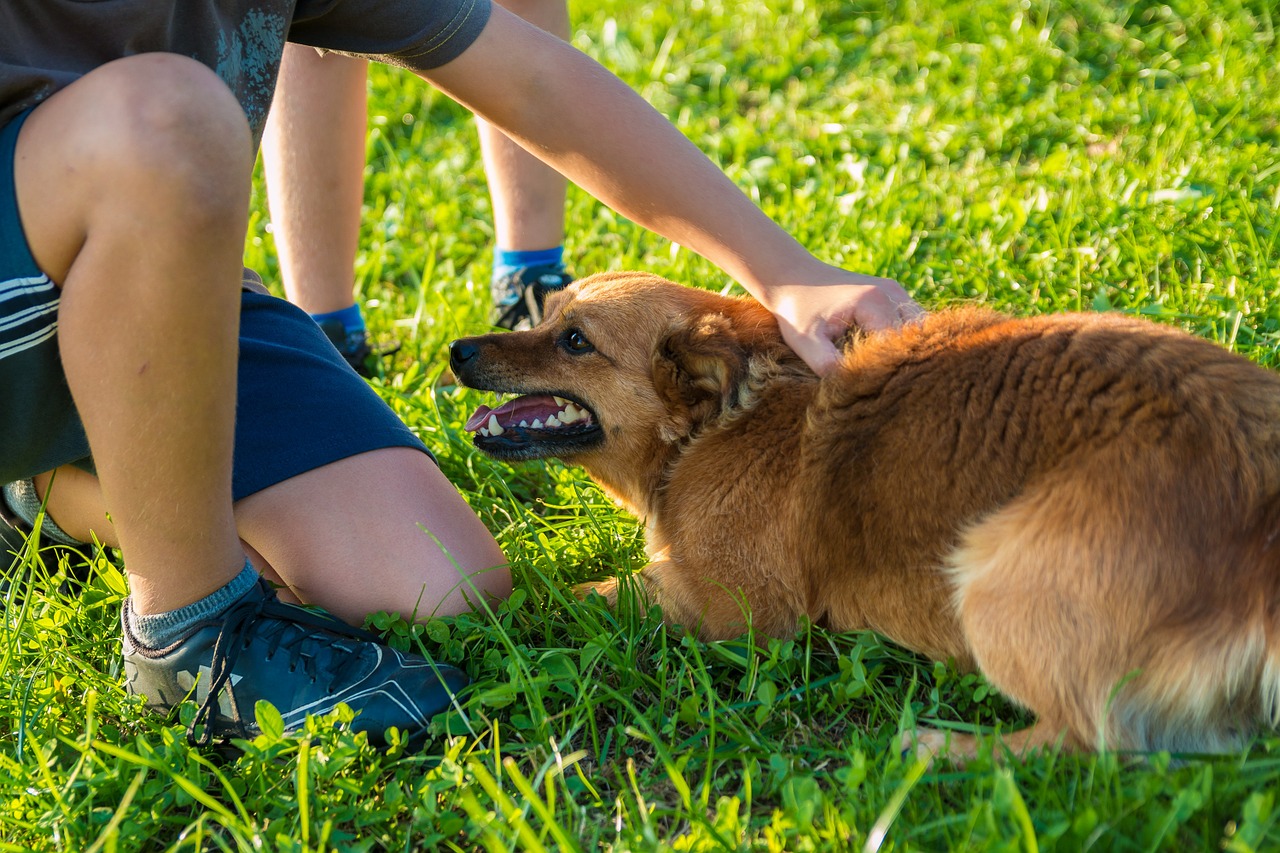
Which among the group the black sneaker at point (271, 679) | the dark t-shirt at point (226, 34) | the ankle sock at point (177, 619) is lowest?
the black sneaker at point (271, 679)

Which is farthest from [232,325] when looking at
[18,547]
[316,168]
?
[316,168]

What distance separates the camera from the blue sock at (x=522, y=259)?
13.4ft

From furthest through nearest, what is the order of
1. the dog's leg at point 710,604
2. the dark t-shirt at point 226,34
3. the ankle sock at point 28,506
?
the ankle sock at point 28,506
the dog's leg at point 710,604
the dark t-shirt at point 226,34

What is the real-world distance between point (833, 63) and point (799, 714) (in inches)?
171

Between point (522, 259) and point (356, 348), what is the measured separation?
69 cm

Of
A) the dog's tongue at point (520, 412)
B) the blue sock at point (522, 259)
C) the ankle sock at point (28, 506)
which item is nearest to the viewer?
the ankle sock at point (28, 506)

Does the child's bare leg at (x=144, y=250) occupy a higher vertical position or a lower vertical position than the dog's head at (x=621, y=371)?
higher

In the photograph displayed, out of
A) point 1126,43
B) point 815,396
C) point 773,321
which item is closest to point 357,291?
point 773,321

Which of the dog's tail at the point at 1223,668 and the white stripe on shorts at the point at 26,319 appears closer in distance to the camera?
the dog's tail at the point at 1223,668

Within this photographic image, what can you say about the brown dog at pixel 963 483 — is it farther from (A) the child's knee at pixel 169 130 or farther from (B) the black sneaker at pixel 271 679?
(A) the child's knee at pixel 169 130

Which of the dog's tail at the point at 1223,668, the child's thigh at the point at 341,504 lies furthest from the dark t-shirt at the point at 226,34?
the dog's tail at the point at 1223,668

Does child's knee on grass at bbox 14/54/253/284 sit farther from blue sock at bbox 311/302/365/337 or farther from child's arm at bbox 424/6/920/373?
blue sock at bbox 311/302/365/337

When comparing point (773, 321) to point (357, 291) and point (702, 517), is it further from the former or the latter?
point (357, 291)

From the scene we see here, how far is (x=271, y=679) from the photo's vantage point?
2.31m
